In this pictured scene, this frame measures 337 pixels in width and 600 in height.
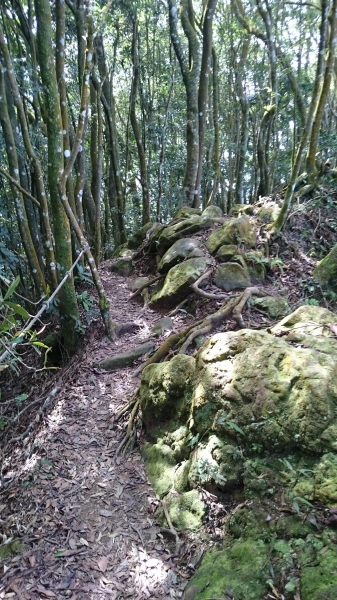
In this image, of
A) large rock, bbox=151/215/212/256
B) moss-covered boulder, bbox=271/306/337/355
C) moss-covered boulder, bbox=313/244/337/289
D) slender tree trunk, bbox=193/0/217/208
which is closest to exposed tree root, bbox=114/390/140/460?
moss-covered boulder, bbox=271/306/337/355

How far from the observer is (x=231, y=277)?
604cm

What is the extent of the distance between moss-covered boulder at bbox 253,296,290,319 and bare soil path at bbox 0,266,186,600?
6.35 feet

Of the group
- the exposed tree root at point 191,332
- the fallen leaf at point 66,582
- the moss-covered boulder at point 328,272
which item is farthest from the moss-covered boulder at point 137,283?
the fallen leaf at point 66,582

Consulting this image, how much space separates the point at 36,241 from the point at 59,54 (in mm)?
3341

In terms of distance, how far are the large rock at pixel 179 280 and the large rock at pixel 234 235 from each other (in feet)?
1.56

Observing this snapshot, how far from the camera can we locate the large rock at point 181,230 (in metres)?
7.82

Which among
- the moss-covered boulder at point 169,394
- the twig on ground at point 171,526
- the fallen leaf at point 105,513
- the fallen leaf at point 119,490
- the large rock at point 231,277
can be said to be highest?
the large rock at point 231,277

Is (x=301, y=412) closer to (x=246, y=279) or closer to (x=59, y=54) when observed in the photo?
(x=246, y=279)

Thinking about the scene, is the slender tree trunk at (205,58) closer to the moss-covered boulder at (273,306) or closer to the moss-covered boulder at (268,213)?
the moss-covered boulder at (268,213)

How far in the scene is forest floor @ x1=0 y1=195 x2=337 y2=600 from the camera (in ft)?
9.52

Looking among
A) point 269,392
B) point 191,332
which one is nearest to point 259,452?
point 269,392

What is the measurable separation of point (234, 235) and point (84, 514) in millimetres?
4874

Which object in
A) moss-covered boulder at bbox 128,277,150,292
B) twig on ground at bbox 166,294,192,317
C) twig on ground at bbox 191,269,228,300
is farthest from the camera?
moss-covered boulder at bbox 128,277,150,292

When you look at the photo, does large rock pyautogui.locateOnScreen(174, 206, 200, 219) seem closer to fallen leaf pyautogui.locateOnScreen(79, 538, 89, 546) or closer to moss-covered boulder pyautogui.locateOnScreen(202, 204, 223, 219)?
moss-covered boulder pyautogui.locateOnScreen(202, 204, 223, 219)
